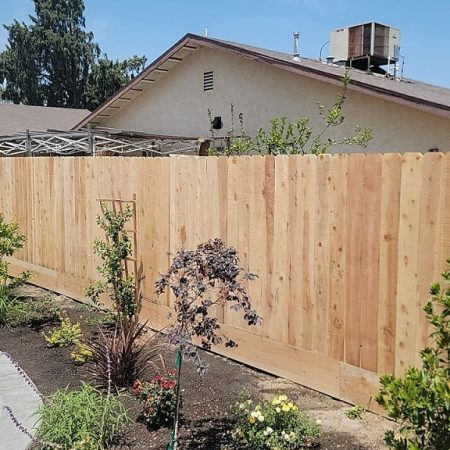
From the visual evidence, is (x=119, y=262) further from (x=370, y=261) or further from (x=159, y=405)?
(x=370, y=261)

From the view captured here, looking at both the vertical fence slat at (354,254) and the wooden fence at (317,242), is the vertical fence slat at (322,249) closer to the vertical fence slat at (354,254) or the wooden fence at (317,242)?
the wooden fence at (317,242)

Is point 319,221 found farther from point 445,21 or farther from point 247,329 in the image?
point 445,21

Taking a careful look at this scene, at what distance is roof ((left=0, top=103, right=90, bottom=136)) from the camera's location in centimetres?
2280

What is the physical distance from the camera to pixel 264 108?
39.7 ft

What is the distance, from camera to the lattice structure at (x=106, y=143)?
1271 cm

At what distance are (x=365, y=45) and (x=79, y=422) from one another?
12.4 metres

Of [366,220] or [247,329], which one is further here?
[247,329]

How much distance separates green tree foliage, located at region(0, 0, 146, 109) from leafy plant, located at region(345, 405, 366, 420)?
41559 mm

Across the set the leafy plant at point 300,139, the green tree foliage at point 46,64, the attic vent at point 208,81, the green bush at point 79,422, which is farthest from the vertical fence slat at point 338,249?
the green tree foliage at point 46,64

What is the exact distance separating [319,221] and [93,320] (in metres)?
3.56

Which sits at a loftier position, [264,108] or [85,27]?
[85,27]

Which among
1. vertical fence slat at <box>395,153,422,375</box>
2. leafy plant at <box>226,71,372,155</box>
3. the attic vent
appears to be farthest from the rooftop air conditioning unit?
vertical fence slat at <box>395,153,422,375</box>

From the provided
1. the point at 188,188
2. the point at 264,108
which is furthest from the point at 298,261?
the point at 264,108

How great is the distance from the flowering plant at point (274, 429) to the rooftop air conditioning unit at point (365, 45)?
463 inches
